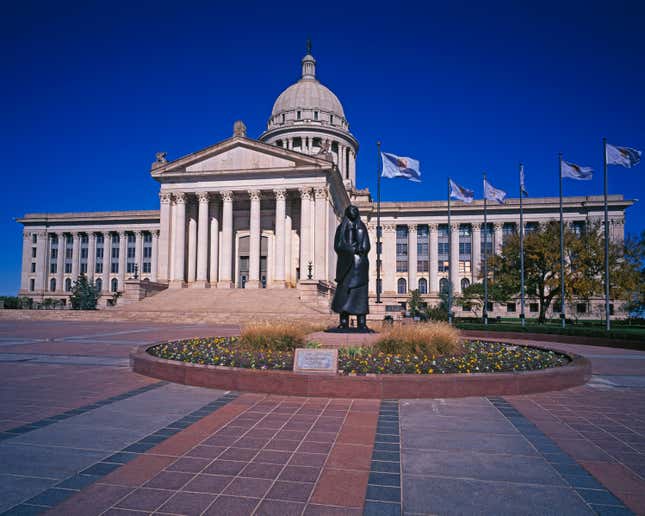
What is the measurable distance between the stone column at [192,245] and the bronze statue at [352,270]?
137 feet

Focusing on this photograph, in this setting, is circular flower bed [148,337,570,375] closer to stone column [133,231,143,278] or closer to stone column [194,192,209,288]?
stone column [194,192,209,288]

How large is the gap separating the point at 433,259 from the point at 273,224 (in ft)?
95.6

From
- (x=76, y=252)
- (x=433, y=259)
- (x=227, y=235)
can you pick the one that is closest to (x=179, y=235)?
(x=227, y=235)

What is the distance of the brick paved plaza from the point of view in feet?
13.9

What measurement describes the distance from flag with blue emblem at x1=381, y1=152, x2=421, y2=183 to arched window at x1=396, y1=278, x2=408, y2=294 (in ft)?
155

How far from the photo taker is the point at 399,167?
30.4 m

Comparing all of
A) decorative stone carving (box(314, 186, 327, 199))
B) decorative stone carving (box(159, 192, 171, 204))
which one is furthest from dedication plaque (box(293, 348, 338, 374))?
decorative stone carving (box(159, 192, 171, 204))

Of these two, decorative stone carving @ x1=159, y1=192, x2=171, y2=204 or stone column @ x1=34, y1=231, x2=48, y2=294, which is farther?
stone column @ x1=34, y1=231, x2=48, y2=294

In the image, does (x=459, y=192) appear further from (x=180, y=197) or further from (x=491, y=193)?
(x=180, y=197)

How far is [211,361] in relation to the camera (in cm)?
1067

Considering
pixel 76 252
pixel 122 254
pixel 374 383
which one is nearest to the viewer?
pixel 374 383

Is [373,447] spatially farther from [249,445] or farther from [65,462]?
[65,462]

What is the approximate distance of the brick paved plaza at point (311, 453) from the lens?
4.25 meters

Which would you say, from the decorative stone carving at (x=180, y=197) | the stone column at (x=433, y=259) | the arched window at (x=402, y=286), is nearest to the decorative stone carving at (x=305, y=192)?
the decorative stone carving at (x=180, y=197)
